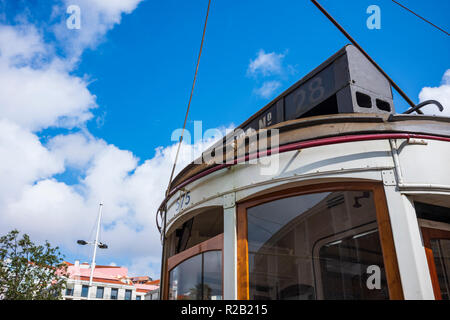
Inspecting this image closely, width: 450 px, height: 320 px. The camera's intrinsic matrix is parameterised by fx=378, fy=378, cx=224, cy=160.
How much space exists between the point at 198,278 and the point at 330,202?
242cm

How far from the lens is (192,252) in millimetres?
6184

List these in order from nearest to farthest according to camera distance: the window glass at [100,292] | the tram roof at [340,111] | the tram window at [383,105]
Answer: the tram roof at [340,111] → the tram window at [383,105] → the window glass at [100,292]

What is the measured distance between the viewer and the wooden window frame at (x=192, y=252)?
549 cm

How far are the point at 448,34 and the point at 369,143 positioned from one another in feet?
11.0

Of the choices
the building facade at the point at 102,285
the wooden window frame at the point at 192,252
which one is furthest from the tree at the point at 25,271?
the building facade at the point at 102,285

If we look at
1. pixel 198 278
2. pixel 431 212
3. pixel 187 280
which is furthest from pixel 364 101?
pixel 187 280

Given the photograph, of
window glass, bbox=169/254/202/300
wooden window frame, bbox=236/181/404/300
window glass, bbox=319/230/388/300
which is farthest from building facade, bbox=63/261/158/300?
window glass, bbox=319/230/388/300

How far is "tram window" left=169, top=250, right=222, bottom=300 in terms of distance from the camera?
215 inches

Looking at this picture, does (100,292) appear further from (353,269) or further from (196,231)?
(353,269)

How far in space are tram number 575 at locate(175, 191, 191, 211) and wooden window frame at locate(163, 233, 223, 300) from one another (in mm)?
731

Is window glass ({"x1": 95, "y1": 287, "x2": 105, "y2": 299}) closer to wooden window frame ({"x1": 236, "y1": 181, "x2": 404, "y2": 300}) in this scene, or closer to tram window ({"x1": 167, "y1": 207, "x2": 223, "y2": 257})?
tram window ({"x1": 167, "y1": 207, "x2": 223, "y2": 257})

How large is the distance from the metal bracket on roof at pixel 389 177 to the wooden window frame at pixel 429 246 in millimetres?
654

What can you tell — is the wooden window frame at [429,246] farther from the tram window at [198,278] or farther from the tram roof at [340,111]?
the tram window at [198,278]
